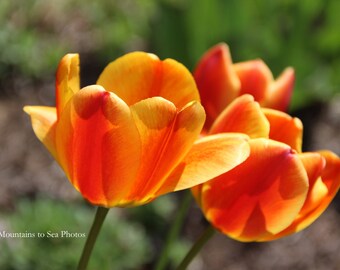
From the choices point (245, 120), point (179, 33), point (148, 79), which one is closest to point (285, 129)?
point (245, 120)

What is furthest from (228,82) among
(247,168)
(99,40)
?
(99,40)

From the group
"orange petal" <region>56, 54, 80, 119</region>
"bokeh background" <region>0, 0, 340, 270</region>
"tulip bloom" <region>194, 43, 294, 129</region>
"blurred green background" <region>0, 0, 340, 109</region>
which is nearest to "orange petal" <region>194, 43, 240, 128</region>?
"tulip bloom" <region>194, 43, 294, 129</region>

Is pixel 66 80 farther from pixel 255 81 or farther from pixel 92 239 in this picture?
pixel 255 81

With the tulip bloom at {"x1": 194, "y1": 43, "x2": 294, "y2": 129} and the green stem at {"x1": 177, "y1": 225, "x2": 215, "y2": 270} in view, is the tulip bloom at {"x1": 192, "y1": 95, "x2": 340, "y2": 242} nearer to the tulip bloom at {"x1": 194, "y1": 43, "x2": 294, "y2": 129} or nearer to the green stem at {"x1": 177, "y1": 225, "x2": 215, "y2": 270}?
the green stem at {"x1": 177, "y1": 225, "x2": 215, "y2": 270}

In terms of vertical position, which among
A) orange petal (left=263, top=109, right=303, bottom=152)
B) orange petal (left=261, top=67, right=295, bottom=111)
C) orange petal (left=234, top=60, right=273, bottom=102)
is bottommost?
orange petal (left=261, top=67, right=295, bottom=111)

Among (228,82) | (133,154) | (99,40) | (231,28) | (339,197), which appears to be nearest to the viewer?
(133,154)

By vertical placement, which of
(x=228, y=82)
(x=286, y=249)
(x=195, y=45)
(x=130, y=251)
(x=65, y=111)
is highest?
(x=65, y=111)

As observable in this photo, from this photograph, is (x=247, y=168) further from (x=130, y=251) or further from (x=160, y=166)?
(x=130, y=251)
